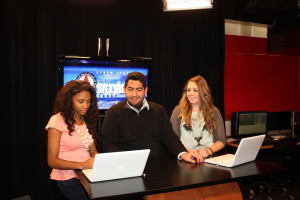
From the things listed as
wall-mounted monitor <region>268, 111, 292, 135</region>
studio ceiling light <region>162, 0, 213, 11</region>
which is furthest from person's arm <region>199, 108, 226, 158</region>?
wall-mounted monitor <region>268, 111, 292, 135</region>

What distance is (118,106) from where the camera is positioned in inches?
95.5

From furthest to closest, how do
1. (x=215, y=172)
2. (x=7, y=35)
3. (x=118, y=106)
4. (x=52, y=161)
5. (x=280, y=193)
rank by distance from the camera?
1. (x=280, y=193)
2. (x=7, y=35)
3. (x=118, y=106)
4. (x=52, y=161)
5. (x=215, y=172)

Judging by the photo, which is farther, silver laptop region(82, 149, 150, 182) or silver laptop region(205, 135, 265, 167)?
silver laptop region(205, 135, 265, 167)

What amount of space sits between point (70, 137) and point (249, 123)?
330 cm

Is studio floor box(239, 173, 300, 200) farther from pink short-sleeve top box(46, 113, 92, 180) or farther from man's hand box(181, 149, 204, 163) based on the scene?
pink short-sleeve top box(46, 113, 92, 180)

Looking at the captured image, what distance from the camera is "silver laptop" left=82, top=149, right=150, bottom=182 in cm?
144

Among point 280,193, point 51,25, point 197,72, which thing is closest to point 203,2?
point 197,72

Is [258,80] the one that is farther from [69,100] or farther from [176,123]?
[69,100]

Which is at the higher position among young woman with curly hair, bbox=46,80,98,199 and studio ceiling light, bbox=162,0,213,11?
studio ceiling light, bbox=162,0,213,11

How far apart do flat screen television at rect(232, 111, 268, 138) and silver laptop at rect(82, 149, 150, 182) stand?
3.12 metres

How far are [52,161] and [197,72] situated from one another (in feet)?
10.3

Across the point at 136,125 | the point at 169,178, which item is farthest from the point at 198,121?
the point at 169,178

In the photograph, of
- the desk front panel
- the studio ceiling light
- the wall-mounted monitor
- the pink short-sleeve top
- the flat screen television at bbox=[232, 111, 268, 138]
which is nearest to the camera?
the desk front panel

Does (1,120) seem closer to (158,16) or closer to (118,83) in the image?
(118,83)
